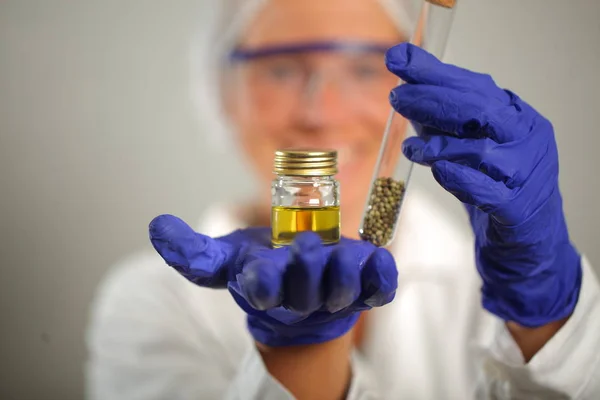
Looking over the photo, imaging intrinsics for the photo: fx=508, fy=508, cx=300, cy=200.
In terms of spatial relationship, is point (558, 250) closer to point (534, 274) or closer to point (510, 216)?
point (534, 274)

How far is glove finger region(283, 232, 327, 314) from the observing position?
37cm

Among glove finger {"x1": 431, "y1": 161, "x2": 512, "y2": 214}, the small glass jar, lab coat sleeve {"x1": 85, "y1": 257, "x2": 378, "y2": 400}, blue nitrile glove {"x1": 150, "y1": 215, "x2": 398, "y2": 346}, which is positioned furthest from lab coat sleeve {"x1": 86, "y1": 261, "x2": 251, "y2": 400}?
glove finger {"x1": 431, "y1": 161, "x2": 512, "y2": 214}

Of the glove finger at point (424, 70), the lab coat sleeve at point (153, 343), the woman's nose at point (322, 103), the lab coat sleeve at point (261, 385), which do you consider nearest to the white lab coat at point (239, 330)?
the lab coat sleeve at point (153, 343)

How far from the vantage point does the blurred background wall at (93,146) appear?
2.66 feet

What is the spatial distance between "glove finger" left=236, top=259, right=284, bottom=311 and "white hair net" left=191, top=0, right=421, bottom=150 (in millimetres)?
645

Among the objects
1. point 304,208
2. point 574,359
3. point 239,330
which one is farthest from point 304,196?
point 239,330

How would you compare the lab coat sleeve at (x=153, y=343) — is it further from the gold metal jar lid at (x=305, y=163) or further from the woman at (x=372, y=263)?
the gold metal jar lid at (x=305, y=163)

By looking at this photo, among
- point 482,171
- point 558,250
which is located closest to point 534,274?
point 558,250

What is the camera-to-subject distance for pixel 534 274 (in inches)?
23.6

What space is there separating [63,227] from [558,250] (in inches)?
32.1

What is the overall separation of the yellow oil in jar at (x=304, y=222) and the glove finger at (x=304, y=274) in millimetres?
99

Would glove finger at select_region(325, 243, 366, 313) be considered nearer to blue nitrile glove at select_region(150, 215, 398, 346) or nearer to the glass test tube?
blue nitrile glove at select_region(150, 215, 398, 346)

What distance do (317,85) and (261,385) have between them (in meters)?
0.53

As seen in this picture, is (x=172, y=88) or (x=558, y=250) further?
(x=172, y=88)
